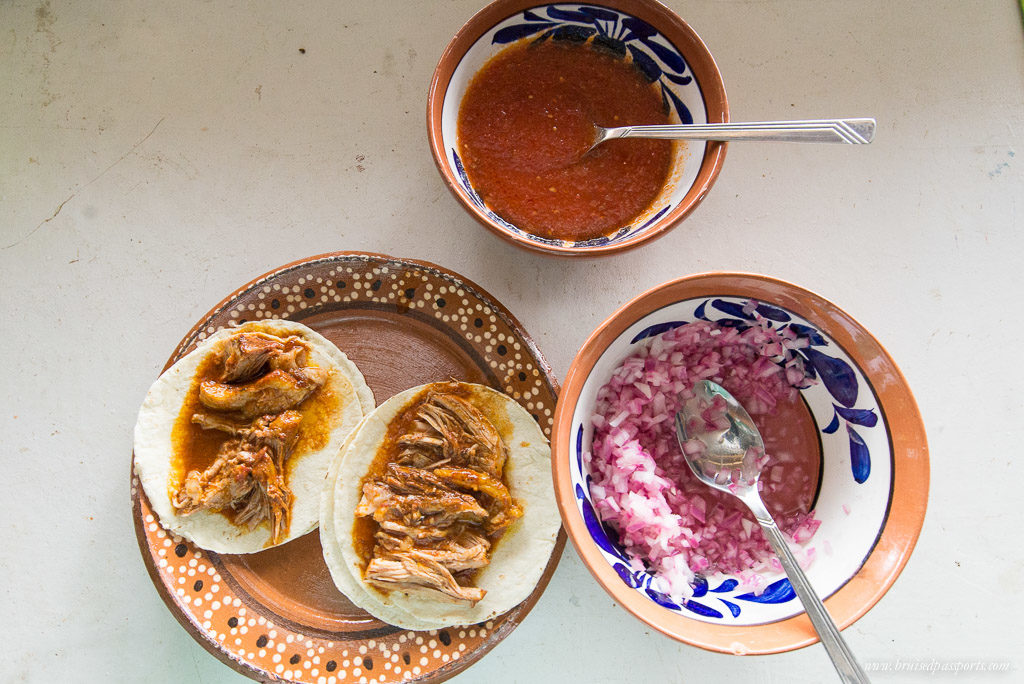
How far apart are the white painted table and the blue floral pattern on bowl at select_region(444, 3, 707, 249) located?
1.12 ft

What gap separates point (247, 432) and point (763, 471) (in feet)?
5.42

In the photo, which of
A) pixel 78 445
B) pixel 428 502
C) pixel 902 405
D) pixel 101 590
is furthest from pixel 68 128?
pixel 902 405

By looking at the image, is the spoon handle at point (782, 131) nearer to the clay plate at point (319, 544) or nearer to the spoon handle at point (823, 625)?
the clay plate at point (319, 544)

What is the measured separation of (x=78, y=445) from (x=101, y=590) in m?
0.53

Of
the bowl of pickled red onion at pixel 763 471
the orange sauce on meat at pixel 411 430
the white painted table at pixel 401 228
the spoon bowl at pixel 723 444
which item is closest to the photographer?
the bowl of pickled red onion at pixel 763 471

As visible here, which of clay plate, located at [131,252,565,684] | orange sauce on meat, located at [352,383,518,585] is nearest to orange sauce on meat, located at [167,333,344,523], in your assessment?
clay plate, located at [131,252,565,684]

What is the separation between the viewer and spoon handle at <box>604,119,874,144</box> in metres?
1.75

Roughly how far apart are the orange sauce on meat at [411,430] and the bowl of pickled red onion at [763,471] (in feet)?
1.30

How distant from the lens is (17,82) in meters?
2.40

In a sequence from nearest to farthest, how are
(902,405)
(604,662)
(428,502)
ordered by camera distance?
(902,405) < (428,502) < (604,662)

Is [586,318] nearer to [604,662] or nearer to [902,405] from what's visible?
[902,405]

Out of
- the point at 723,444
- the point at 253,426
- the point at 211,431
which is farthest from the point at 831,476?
the point at 211,431

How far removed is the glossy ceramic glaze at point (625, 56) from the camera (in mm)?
1931

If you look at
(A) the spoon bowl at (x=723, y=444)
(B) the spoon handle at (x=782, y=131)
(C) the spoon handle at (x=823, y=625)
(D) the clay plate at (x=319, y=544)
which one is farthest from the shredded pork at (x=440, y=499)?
(B) the spoon handle at (x=782, y=131)
